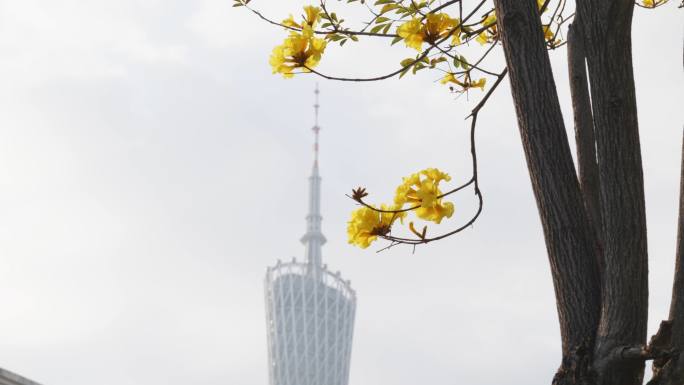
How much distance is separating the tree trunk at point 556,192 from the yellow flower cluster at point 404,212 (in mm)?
328

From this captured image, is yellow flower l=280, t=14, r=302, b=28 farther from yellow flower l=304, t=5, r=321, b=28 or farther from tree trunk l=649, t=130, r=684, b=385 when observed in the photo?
tree trunk l=649, t=130, r=684, b=385

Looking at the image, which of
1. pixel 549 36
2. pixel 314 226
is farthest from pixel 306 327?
pixel 549 36

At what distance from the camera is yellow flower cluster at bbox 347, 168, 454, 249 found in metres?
3.48

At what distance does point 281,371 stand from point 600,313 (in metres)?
160

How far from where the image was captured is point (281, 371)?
16100 centimetres

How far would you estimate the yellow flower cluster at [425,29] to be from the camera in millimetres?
3828

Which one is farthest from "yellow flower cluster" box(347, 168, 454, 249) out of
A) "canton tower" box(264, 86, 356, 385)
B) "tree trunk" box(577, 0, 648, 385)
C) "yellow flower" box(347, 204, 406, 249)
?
"canton tower" box(264, 86, 356, 385)

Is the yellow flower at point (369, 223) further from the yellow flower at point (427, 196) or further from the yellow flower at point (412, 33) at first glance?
the yellow flower at point (412, 33)

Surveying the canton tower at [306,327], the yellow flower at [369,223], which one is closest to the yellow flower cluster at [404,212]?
the yellow flower at [369,223]

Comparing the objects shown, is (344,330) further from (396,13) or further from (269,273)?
(396,13)

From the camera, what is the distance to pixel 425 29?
3865mm

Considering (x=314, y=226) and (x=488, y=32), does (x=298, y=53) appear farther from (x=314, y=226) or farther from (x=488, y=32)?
(x=314, y=226)

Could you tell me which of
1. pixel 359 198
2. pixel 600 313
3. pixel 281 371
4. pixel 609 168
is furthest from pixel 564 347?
pixel 281 371

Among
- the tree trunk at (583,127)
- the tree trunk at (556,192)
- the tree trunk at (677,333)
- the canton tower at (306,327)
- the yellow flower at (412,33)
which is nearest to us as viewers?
the tree trunk at (677,333)
